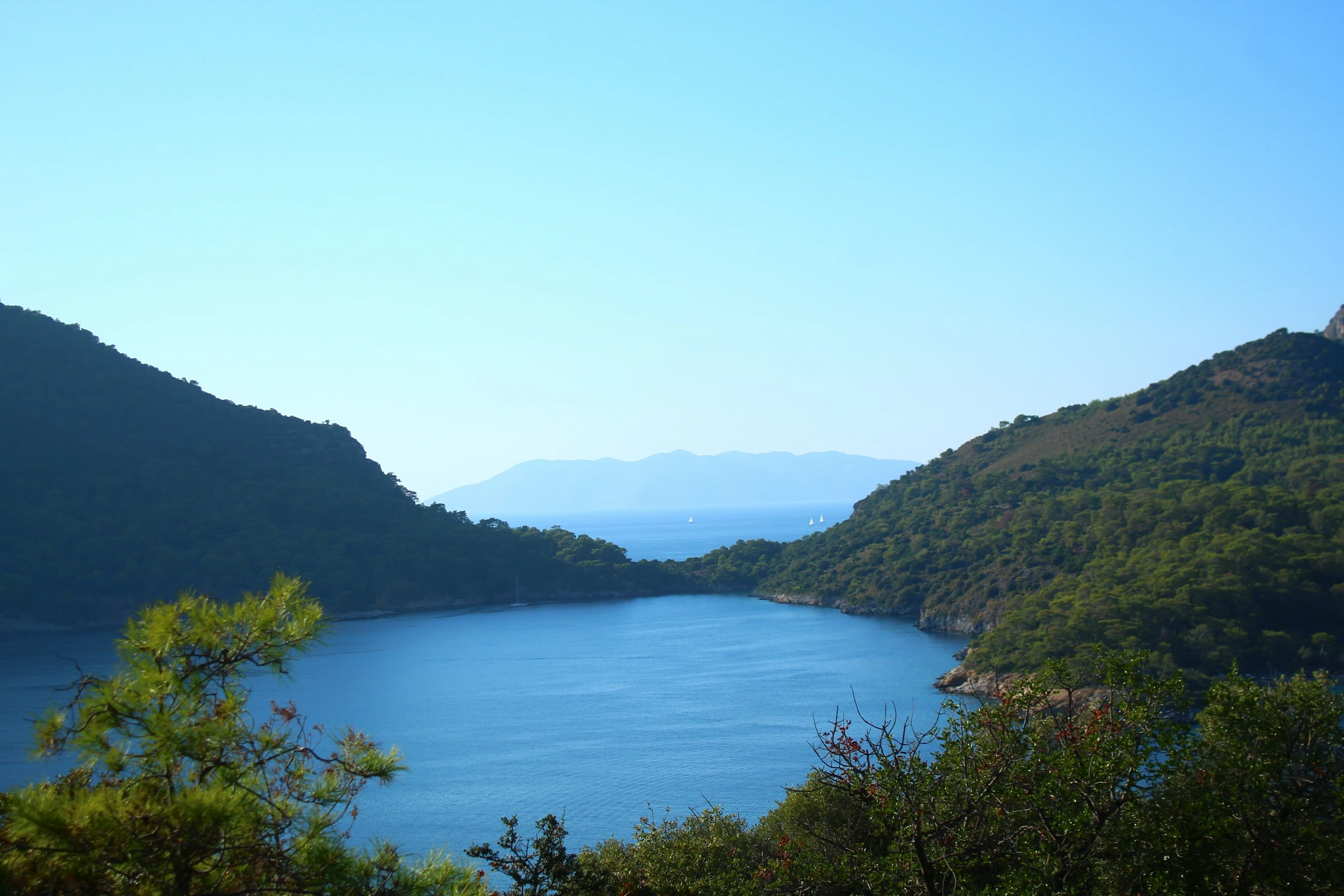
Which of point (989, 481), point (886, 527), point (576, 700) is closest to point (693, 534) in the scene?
point (886, 527)

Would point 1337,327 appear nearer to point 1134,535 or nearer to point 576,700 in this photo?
point 1134,535

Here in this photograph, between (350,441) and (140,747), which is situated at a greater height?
(350,441)

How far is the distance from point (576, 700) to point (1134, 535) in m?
28.1

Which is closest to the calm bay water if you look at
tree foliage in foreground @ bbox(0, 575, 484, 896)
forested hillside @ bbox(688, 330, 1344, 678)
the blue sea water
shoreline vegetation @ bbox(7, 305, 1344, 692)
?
shoreline vegetation @ bbox(7, 305, 1344, 692)

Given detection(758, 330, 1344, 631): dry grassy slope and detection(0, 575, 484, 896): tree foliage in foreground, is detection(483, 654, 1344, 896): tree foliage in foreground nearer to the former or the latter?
detection(0, 575, 484, 896): tree foliage in foreground

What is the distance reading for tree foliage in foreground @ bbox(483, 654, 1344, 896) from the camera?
5344 millimetres

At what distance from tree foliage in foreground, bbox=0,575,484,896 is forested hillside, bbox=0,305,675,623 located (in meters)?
52.6

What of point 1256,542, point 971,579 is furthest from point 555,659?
point 1256,542

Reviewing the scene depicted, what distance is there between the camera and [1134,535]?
44062 mm

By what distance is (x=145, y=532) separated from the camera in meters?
53.6

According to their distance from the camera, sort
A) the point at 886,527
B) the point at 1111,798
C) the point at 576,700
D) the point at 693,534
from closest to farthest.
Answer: the point at 1111,798, the point at 576,700, the point at 886,527, the point at 693,534

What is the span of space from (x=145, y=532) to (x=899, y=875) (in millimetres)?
58242

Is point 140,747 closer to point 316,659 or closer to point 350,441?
point 316,659

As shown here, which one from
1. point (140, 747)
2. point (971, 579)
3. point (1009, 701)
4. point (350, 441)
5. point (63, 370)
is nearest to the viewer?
point (140, 747)
